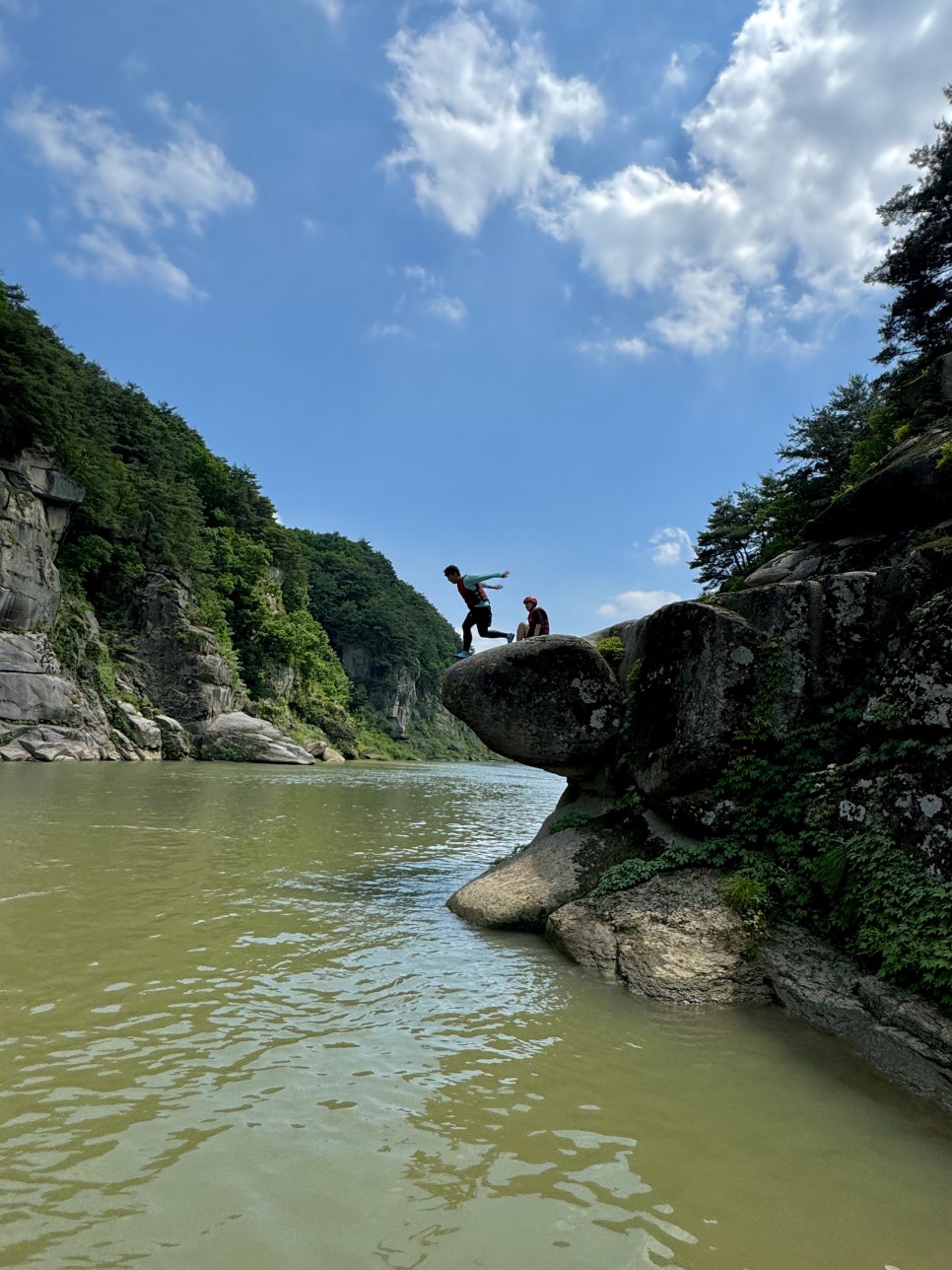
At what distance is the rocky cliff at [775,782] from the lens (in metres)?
6.89

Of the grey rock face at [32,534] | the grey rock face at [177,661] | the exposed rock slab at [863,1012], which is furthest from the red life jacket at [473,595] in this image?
the grey rock face at [177,661]

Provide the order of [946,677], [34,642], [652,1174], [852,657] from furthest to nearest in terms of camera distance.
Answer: [34,642] → [852,657] → [946,677] → [652,1174]

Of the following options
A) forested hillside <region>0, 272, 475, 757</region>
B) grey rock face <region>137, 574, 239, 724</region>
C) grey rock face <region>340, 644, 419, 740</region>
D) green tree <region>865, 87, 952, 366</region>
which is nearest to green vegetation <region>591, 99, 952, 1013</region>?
green tree <region>865, 87, 952, 366</region>

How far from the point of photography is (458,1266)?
11.3 ft

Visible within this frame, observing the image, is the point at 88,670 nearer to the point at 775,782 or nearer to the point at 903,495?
the point at 775,782

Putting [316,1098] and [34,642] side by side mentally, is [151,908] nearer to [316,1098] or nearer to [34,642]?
[316,1098]

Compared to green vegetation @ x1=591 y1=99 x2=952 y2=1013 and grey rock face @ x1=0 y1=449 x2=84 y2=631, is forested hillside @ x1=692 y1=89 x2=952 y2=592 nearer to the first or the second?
green vegetation @ x1=591 y1=99 x2=952 y2=1013

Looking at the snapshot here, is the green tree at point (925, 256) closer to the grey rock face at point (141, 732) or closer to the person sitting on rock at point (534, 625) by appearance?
the person sitting on rock at point (534, 625)

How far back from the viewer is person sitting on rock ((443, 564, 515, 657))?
45.9ft

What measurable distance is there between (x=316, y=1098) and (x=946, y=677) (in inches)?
266

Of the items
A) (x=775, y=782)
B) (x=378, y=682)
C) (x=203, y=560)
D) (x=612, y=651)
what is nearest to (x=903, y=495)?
(x=612, y=651)

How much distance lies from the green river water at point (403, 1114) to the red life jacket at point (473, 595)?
21.6 ft

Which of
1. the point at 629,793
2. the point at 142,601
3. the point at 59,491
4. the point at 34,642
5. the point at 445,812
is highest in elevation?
the point at 59,491

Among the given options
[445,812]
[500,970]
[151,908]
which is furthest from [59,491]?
[500,970]
